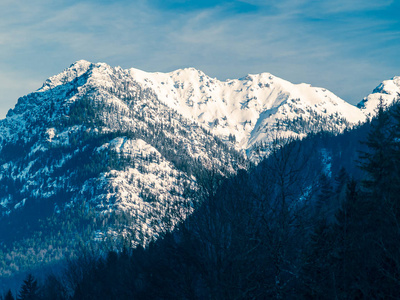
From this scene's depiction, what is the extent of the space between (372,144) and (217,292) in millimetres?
24683

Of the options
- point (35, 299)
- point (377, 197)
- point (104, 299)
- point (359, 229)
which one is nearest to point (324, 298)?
point (359, 229)

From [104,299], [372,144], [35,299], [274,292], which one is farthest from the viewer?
[35,299]

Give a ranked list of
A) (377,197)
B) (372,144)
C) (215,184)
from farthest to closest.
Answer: (372,144)
(377,197)
(215,184)

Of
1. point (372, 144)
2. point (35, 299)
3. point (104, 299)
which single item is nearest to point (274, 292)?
point (372, 144)

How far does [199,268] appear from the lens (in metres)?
24.2

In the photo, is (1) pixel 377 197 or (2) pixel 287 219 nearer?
(2) pixel 287 219

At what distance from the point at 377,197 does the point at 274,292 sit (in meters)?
18.7

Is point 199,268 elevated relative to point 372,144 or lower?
lower

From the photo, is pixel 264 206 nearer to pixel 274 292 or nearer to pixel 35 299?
pixel 274 292

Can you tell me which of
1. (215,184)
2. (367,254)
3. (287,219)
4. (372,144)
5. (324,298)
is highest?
(372,144)

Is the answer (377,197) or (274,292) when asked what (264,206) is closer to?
(274,292)

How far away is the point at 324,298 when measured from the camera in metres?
22.0

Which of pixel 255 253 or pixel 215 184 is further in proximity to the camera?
pixel 215 184

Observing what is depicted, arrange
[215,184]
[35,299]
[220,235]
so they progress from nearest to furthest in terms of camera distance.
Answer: [220,235]
[215,184]
[35,299]
